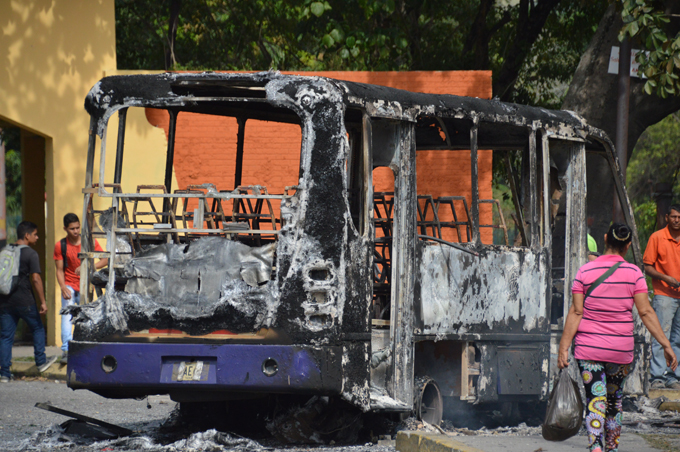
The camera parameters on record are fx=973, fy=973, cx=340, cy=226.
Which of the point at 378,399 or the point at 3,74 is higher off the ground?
the point at 3,74

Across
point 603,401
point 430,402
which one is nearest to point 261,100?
point 430,402

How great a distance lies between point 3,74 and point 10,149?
4.46 meters

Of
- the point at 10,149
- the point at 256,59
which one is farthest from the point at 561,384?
the point at 256,59

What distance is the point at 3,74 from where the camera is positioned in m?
13.1

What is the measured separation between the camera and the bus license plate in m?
6.04

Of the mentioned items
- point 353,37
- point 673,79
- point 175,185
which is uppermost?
point 353,37

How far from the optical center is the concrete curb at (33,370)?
11.2 metres

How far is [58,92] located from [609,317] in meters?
9.64

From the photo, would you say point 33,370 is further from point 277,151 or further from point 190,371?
point 190,371

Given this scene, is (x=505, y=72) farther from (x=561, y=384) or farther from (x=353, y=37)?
(x=561, y=384)

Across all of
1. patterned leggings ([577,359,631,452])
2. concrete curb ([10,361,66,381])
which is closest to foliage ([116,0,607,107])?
concrete curb ([10,361,66,381])

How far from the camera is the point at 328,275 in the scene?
6.09m

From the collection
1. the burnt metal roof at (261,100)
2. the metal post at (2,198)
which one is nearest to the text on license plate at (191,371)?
the burnt metal roof at (261,100)

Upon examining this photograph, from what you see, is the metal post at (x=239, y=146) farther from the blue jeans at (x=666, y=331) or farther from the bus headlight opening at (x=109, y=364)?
the blue jeans at (x=666, y=331)
